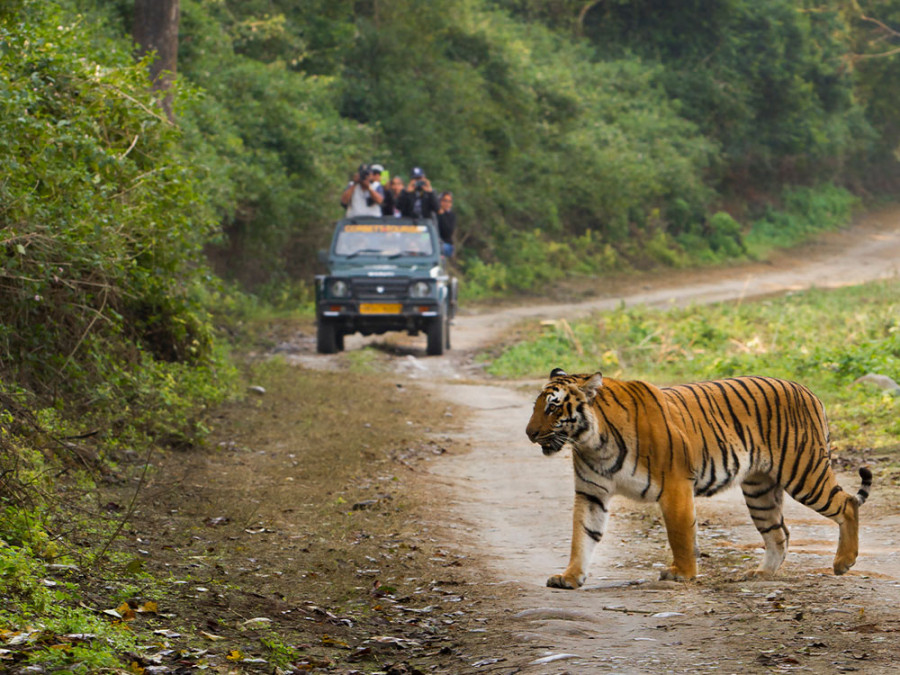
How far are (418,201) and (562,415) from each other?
46.2ft

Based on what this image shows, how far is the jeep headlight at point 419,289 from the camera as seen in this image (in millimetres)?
17969

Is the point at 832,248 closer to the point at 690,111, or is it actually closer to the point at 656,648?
the point at 690,111

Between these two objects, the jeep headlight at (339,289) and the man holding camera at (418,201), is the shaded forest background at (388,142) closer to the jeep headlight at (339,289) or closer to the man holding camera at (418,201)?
the jeep headlight at (339,289)

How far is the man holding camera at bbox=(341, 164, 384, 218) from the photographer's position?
19406mm

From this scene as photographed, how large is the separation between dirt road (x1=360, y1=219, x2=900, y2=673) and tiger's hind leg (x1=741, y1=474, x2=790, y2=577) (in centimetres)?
14

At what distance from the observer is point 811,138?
1670 inches

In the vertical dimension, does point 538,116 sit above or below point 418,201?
above

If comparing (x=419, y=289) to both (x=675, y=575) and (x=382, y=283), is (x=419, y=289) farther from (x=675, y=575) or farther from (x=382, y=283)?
(x=675, y=575)

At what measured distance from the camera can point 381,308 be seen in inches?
709

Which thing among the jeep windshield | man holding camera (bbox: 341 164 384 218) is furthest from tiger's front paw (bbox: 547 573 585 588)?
man holding camera (bbox: 341 164 384 218)

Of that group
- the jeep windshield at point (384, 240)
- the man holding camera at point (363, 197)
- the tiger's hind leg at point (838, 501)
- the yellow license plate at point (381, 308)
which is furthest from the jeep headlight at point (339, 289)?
the tiger's hind leg at point (838, 501)

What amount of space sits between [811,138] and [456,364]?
92.9 feet

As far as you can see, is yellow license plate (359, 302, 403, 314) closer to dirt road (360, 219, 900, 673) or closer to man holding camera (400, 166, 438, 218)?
man holding camera (400, 166, 438, 218)

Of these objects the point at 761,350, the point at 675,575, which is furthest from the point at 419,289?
the point at 675,575
